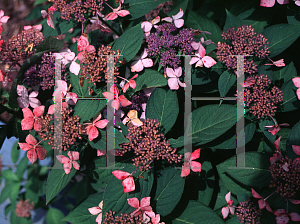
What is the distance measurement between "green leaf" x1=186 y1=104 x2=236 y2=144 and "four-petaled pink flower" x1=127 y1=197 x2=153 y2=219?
0.27 metres

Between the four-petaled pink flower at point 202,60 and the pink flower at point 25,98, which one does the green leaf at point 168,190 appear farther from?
the pink flower at point 25,98

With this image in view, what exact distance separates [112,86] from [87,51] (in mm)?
157

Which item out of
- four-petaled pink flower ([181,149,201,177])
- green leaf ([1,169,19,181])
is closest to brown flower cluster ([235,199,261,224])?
four-petaled pink flower ([181,149,201,177])

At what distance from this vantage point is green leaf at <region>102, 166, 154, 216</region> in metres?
0.85

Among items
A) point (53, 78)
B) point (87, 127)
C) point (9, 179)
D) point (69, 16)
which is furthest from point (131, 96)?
point (9, 179)

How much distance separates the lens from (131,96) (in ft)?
3.12

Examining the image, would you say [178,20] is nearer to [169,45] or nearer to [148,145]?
[169,45]

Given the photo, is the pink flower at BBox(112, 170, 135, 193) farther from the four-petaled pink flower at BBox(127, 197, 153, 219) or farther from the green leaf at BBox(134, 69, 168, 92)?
the green leaf at BBox(134, 69, 168, 92)

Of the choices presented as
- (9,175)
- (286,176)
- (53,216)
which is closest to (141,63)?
(286,176)

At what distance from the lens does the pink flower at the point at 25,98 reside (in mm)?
986

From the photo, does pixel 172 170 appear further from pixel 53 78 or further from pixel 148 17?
pixel 148 17

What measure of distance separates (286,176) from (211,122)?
296 millimetres

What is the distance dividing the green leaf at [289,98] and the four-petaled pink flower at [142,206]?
63 cm

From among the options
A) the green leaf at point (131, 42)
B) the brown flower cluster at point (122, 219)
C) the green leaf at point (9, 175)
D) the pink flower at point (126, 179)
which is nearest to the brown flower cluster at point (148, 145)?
the pink flower at point (126, 179)
